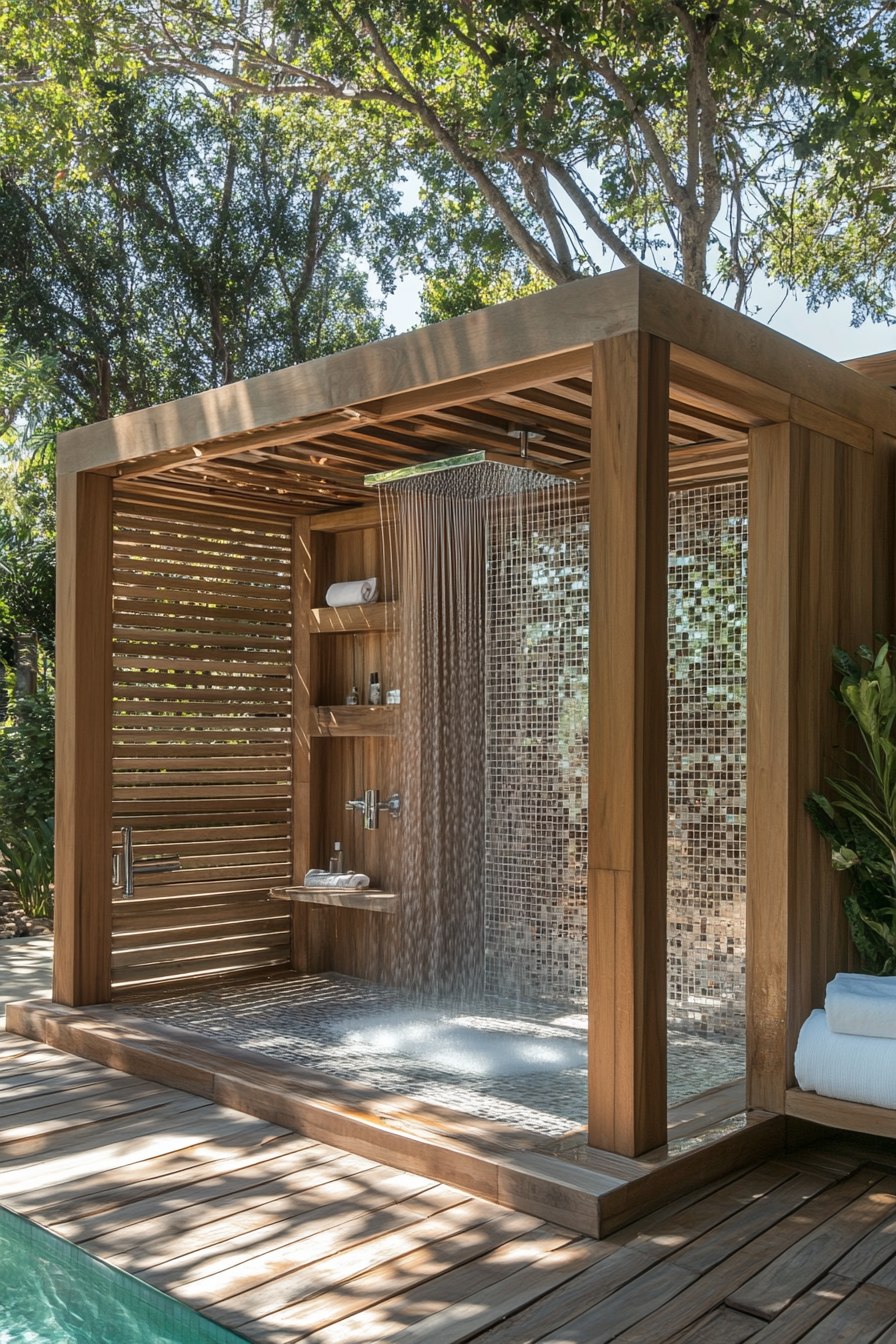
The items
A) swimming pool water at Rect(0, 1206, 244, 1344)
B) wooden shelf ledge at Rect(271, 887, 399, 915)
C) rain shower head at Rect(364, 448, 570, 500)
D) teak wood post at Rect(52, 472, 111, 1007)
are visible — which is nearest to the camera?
swimming pool water at Rect(0, 1206, 244, 1344)

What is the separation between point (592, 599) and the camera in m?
3.44

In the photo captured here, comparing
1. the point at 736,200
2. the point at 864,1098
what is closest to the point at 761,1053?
the point at 864,1098

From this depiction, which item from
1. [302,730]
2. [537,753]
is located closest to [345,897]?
[302,730]

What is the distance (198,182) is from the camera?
15.2 m

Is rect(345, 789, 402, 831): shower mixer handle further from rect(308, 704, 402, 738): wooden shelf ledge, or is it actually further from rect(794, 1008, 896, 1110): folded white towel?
rect(794, 1008, 896, 1110): folded white towel

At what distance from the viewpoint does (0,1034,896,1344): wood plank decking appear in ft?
8.71

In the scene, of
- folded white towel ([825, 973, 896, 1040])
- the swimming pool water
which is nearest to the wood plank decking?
the swimming pool water

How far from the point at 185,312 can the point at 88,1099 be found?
41.9 feet

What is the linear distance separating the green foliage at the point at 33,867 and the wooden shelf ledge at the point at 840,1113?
591 centimetres

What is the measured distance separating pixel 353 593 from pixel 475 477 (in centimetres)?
147

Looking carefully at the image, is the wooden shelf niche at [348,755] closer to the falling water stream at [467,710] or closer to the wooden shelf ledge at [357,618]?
the wooden shelf ledge at [357,618]

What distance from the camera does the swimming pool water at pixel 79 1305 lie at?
2.65 metres

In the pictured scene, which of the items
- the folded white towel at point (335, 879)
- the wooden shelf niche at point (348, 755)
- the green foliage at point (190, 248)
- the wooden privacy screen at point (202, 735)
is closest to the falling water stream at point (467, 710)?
the wooden shelf niche at point (348, 755)

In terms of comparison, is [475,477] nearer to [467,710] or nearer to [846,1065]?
[467,710]
